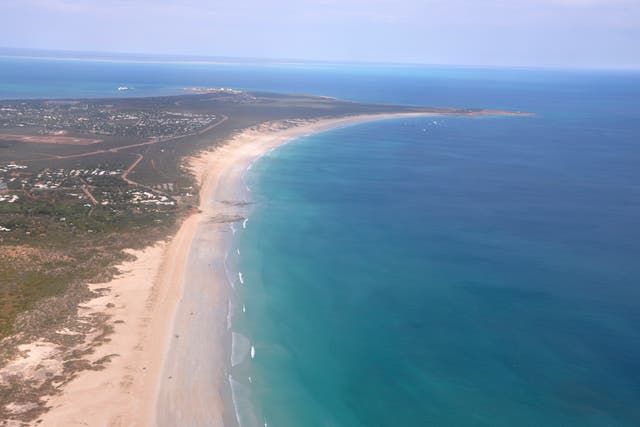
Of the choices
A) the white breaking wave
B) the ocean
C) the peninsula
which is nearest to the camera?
the peninsula

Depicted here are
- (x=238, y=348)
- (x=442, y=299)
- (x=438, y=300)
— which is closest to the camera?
(x=238, y=348)

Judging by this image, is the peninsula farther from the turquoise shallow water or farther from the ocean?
the turquoise shallow water

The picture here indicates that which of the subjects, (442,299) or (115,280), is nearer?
(442,299)

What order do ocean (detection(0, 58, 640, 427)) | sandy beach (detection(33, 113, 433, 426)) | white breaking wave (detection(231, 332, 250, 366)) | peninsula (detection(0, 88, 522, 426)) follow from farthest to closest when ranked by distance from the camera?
white breaking wave (detection(231, 332, 250, 366))
ocean (detection(0, 58, 640, 427))
peninsula (detection(0, 88, 522, 426))
sandy beach (detection(33, 113, 433, 426))

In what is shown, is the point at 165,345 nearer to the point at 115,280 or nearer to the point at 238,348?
the point at 238,348

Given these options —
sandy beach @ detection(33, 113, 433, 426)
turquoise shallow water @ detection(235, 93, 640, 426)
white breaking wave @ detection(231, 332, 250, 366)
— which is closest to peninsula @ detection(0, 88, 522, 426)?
sandy beach @ detection(33, 113, 433, 426)

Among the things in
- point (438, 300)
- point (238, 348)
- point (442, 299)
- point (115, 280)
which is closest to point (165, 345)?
point (238, 348)

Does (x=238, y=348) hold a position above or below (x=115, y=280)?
below

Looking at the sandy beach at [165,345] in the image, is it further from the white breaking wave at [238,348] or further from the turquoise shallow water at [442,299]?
the turquoise shallow water at [442,299]

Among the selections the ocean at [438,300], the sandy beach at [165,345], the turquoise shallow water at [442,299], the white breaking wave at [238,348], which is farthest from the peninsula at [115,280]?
the turquoise shallow water at [442,299]
